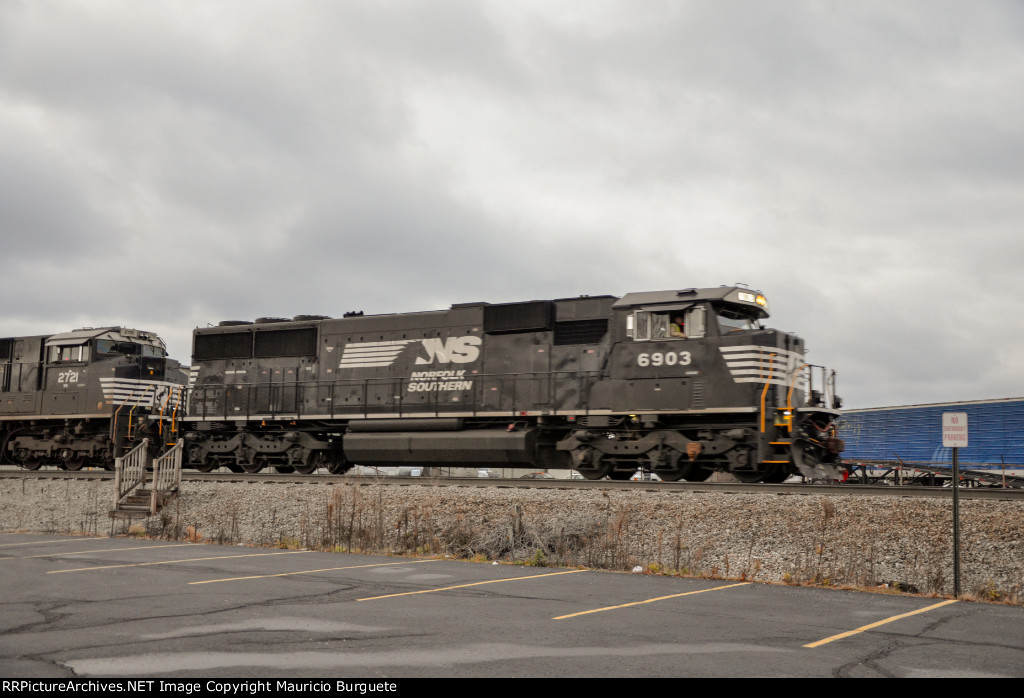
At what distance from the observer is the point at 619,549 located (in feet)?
41.5

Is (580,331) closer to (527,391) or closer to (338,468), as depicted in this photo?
(527,391)

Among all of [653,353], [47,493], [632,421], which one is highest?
[653,353]

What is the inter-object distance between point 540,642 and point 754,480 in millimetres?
10777

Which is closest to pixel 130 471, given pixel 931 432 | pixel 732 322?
pixel 732 322

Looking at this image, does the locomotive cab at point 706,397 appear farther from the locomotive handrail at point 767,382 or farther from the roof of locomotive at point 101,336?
the roof of locomotive at point 101,336

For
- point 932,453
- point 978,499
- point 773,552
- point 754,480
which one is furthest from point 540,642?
point 932,453

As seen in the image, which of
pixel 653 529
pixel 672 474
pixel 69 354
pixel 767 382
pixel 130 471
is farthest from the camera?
pixel 69 354

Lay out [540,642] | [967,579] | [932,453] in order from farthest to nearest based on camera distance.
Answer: [932,453] < [967,579] < [540,642]

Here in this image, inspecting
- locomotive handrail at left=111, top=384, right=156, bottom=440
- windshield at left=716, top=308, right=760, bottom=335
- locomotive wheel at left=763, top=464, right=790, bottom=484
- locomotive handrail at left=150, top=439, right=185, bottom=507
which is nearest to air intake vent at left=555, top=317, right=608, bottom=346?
windshield at left=716, top=308, right=760, bottom=335

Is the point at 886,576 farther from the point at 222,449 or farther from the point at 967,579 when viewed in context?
the point at 222,449

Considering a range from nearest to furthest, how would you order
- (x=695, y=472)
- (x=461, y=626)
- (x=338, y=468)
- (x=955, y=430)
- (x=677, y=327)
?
1. (x=461, y=626)
2. (x=955, y=430)
3. (x=695, y=472)
4. (x=677, y=327)
5. (x=338, y=468)

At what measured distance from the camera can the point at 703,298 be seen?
16.7 metres

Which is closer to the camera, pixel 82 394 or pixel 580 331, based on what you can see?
pixel 580 331

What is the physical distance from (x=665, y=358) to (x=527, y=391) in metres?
3.25
